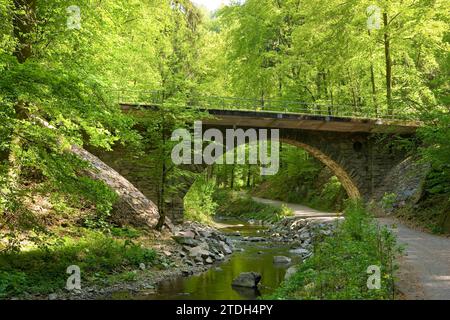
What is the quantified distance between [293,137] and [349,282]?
43.3ft

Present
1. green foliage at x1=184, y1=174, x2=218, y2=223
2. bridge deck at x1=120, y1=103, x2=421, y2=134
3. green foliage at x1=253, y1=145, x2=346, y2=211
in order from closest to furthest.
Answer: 1. bridge deck at x1=120, y1=103, x2=421, y2=134
2. green foliage at x1=184, y1=174, x2=218, y2=223
3. green foliage at x1=253, y1=145, x2=346, y2=211

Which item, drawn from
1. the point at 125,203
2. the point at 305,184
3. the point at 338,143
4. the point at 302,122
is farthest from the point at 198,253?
the point at 305,184

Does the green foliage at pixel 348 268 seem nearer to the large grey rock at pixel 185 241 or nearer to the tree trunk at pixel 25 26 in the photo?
the large grey rock at pixel 185 241

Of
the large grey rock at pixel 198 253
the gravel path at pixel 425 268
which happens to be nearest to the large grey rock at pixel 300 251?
the large grey rock at pixel 198 253

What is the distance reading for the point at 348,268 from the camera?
6781mm

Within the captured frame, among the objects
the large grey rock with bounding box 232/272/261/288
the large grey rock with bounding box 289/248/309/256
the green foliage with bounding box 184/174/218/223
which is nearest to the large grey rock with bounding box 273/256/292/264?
the large grey rock with bounding box 289/248/309/256

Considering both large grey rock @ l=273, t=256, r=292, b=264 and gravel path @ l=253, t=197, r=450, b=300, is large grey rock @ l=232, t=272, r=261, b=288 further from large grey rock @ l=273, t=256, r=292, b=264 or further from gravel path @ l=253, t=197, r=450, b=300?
gravel path @ l=253, t=197, r=450, b=300

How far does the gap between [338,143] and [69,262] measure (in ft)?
45.4

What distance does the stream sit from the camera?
8719mm

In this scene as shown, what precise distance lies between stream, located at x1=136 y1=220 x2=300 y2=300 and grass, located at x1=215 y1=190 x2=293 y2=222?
26.9 ft

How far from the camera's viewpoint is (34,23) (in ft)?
28.4

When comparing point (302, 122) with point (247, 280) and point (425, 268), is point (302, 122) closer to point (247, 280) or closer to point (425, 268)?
point (247, 280)
